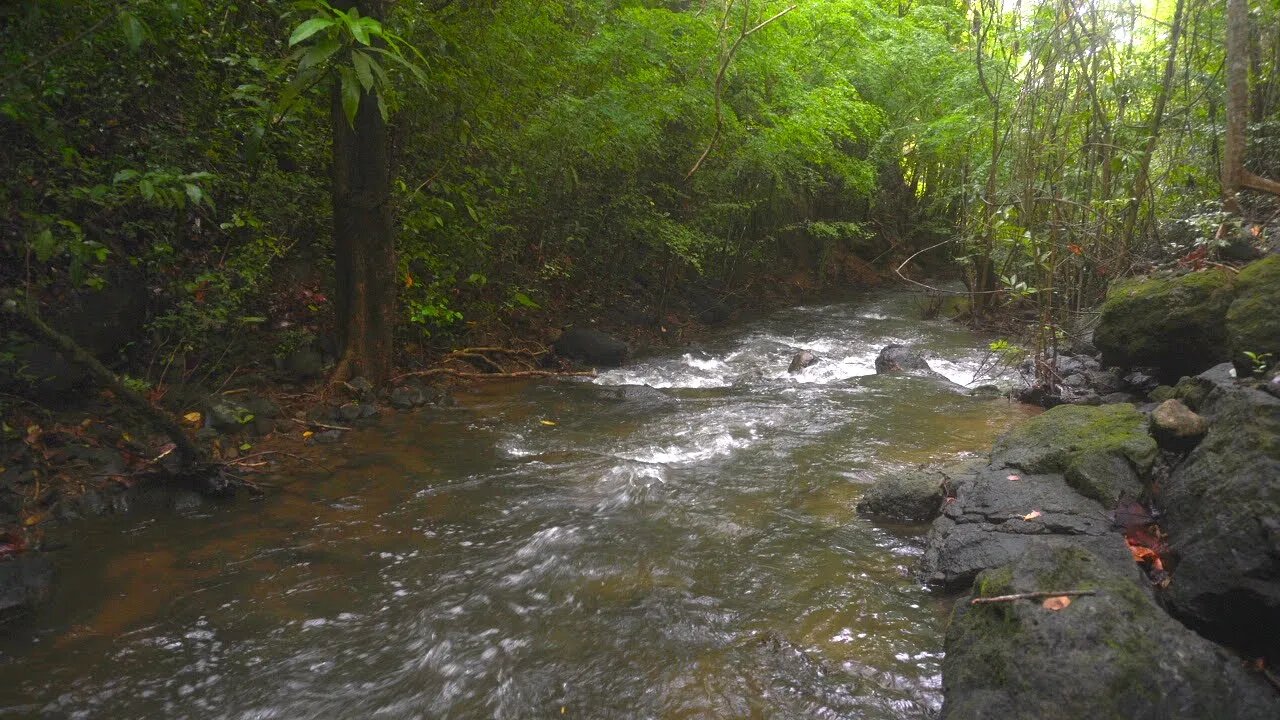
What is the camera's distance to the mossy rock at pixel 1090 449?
396cm

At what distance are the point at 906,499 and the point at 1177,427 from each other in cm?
159

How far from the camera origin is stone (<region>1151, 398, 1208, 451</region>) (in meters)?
3.82

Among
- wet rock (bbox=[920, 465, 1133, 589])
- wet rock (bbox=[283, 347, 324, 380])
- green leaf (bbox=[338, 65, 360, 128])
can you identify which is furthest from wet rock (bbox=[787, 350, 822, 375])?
green leaf (bbox=[338, 65, 360, 128])

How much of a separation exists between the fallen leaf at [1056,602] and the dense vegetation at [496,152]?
3.61 metres

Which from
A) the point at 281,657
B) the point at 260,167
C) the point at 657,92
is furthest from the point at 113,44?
the point at 657,92

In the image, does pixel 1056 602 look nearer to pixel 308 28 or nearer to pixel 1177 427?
pixel 1177 427

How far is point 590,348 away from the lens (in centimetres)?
1032

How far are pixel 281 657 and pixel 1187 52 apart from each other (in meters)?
11.1

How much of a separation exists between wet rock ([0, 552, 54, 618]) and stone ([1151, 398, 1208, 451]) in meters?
6.22

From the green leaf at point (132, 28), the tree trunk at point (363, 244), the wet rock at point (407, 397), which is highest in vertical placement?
the green leaf at point (132, 28)

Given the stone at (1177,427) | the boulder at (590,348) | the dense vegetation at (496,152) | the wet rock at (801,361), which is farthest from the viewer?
the wet rock at (801,361)

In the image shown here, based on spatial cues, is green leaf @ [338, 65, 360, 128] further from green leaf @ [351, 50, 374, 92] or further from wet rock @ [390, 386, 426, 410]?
wet rock @ [390, 386, 426, 410]

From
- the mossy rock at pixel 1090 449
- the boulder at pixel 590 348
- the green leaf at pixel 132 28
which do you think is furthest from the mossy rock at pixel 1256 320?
the boulder at pixel 590 348

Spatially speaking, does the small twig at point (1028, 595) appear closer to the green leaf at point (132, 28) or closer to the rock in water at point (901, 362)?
the green leaf at point (132, 28)
